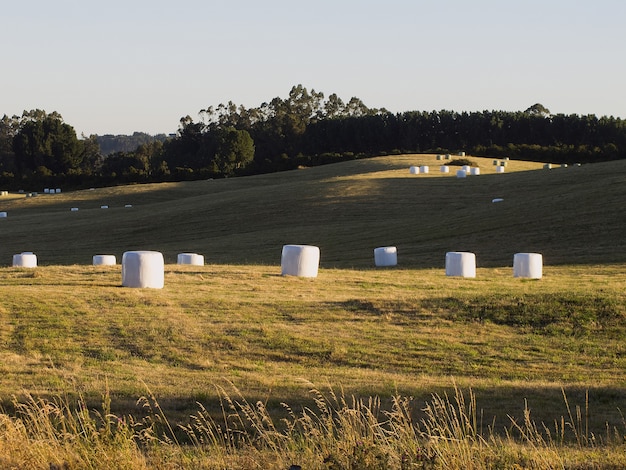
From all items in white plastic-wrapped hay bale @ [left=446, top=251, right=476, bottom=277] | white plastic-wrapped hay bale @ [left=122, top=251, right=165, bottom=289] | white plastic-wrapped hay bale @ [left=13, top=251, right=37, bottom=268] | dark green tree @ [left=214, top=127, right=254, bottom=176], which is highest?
dark green tree @ [left=214, top=127, right=254, bottom=176]

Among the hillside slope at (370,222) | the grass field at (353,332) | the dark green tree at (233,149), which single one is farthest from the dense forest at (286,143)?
the grass field at (353,332)

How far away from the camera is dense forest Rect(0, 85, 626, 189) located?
116m

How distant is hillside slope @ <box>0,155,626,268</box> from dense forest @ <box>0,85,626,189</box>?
95.9ft

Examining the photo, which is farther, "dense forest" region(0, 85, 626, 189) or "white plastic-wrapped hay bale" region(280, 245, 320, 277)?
"dense forest" region(0, 85, 626, 189)

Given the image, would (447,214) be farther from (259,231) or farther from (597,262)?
(597,262)

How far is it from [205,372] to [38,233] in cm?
4784

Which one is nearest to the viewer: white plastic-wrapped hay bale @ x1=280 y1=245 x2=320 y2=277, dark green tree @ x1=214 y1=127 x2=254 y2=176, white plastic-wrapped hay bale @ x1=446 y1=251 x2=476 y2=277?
white plastic-wrapped hay bale @ x1=280 y1=245 x2=320 y2=277

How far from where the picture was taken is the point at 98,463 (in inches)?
342

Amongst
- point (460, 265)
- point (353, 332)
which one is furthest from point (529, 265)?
point (353, 332)

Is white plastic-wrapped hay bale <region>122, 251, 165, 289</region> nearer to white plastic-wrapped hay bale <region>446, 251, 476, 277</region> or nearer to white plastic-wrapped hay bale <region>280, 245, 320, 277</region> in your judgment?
white plastic-wrapped hay bale <region>280, 245, 320, 277</region>

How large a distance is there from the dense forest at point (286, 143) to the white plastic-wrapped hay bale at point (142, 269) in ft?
276

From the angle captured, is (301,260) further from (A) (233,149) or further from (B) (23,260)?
(A) (233,149)

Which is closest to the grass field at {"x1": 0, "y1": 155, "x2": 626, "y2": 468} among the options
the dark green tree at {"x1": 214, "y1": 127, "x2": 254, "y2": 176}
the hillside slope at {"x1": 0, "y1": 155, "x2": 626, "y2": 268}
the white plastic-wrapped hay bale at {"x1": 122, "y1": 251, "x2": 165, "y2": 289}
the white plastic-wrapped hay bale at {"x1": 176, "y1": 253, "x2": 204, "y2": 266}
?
the hillside slope at {"x1": 0, "y1": 155, "x2": 626, "y2": 268}

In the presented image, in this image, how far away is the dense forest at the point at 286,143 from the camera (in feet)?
382
